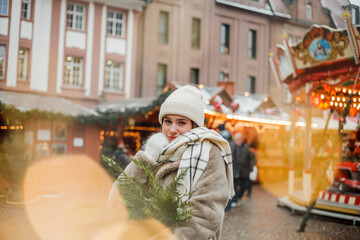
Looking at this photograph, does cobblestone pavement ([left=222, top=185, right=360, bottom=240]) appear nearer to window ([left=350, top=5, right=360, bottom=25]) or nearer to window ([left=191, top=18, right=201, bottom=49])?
window ([left=350, top=5, right=360, bottom=25])

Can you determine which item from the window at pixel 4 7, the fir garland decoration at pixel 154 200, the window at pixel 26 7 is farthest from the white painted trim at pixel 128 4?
the fir garland decoration at pixel 154 200

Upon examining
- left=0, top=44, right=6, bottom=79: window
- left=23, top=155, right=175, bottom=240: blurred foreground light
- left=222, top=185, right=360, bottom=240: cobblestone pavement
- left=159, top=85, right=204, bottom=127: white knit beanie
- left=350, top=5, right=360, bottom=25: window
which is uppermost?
left=350, top=5, right=360, bottom=25: window

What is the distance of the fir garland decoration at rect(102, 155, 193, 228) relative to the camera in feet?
6.14

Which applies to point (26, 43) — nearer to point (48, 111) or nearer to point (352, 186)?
point (48, 111)

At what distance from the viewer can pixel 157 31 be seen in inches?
800

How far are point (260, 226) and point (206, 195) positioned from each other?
6277mm

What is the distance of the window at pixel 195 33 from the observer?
835 inches

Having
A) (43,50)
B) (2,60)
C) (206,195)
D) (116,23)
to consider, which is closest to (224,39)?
(116,23)

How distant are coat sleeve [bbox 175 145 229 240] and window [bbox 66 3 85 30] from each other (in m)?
15.8

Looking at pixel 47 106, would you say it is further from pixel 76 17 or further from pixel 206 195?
pixel 206 195

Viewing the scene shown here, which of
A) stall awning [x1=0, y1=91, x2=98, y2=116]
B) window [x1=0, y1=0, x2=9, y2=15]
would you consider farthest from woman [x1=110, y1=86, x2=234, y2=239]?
stall awning [x1=0, y1=91, x2=98, y2=116]

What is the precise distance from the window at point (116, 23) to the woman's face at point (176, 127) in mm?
16434

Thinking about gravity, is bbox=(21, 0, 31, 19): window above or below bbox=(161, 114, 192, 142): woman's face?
above

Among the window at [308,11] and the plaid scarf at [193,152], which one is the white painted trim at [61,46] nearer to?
the window at [308,11]
